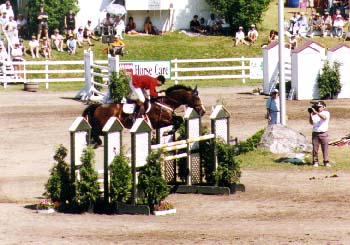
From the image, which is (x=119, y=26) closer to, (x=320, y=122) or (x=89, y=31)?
(x=89, y=31)

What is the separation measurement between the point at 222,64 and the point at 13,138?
19.7 metres

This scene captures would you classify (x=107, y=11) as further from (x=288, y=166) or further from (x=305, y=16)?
(x=288, y=166)

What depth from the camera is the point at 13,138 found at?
30531 mm

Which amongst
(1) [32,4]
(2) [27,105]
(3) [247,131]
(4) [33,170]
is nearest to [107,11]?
(1) [32,4]

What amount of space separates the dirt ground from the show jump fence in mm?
632

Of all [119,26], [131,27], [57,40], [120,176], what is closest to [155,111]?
[120,176]

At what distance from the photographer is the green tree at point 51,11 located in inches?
2005

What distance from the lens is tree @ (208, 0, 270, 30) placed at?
2090 inches

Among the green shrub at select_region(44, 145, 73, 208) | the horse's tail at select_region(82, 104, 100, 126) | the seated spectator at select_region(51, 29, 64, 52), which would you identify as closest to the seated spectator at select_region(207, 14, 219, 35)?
the seated spectator at select_region(51, 29, 64, 52)

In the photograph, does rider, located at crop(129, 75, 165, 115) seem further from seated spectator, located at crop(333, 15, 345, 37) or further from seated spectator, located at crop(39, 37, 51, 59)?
seated spectator, located at crop(333, 15, 345, 37)

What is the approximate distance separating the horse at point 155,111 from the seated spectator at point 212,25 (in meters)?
24.5

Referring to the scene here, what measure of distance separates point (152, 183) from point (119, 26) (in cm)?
3235

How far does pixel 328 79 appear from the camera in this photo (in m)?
38.6

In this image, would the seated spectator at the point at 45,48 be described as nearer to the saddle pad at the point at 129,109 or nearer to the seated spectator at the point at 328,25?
the seated spectator at the point at 328,25
